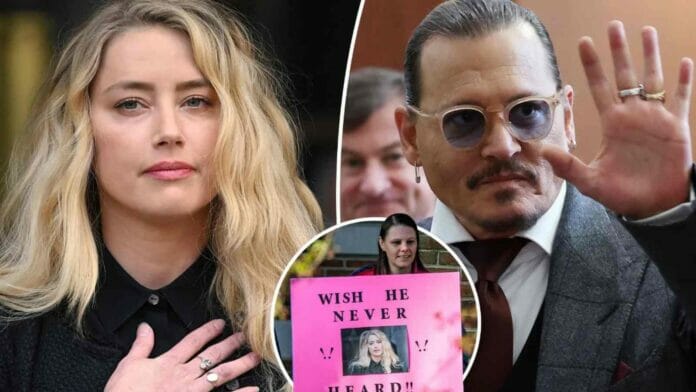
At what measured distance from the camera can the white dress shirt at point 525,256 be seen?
2926 mm

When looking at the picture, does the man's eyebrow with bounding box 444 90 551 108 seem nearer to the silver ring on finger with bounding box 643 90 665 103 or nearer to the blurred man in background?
the blurred man in background

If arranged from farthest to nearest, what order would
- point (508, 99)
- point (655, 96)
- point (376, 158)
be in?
point (376, 158)
point (508, 99)
point (655, 96)

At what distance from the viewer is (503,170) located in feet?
9.44

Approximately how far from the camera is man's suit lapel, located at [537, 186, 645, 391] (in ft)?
9.36

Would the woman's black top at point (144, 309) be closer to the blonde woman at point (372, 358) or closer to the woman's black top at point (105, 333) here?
the woman's black top at point (105, 333)

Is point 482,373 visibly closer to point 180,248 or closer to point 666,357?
point 666,357

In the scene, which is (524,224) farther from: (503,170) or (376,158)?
(376,158)

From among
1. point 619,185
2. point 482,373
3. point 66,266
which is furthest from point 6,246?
point 619,185

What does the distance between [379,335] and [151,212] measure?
0.65 metres

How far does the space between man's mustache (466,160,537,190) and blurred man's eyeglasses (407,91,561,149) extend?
2.6 inches

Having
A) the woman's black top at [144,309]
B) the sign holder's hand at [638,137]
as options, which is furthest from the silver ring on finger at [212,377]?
the sign holder's hand at [638,137]

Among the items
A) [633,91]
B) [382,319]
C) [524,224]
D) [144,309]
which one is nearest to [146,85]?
[144,309]

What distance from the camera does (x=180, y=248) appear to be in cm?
304

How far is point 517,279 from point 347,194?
1.55 feet
